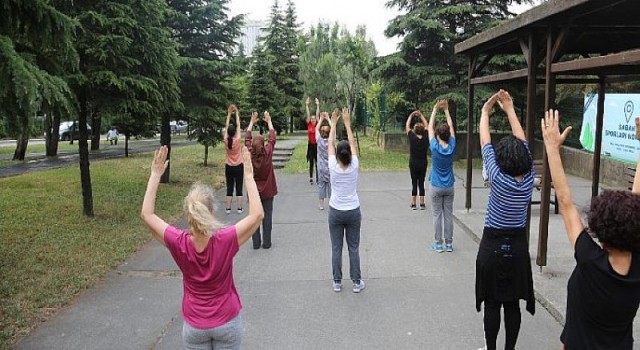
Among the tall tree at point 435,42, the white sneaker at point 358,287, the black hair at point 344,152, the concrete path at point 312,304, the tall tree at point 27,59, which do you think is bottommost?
the concrete path at point 312,304

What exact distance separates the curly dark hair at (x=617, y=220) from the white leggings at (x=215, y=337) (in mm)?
2080

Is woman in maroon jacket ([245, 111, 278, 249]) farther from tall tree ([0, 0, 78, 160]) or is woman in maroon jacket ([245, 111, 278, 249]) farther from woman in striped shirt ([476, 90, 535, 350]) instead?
woman in striped shirt ([476, 90, 535, 350])

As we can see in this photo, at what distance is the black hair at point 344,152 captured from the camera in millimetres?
5910

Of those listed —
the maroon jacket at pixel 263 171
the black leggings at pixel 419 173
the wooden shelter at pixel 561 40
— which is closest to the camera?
the wooden shelter at pixel 561 40

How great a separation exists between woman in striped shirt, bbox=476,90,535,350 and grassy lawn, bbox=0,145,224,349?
4.22 meters

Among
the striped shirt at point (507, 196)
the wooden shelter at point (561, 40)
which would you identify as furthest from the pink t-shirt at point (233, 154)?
the striped shirt at point (507, 196)

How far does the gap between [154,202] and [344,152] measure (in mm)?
2824

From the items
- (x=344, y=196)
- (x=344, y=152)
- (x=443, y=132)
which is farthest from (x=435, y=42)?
(x=344, y=196)

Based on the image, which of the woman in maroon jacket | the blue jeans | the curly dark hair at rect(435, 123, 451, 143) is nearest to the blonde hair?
the blue jeans

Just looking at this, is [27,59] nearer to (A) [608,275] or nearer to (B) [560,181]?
(B) [560,181]

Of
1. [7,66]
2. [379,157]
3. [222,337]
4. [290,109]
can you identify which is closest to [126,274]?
[7,66]

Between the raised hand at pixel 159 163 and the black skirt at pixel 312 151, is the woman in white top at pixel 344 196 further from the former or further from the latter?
the black skirt at pixel 312 151

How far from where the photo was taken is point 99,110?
10461 mm

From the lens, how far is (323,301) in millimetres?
5910
